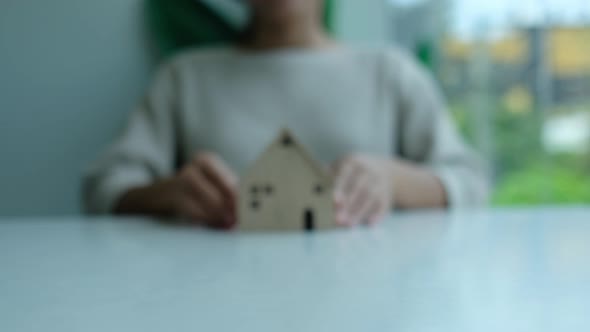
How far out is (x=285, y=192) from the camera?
663mm

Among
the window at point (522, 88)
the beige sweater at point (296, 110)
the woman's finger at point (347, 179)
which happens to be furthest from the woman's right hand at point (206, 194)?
the window at point (522, 88)

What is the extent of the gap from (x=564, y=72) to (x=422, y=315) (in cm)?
149

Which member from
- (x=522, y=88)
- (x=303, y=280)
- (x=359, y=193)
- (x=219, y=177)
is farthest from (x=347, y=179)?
(x=522, y=88)

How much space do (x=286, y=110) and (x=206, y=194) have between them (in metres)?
0.40

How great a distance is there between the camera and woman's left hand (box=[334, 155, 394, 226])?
689 millimetres

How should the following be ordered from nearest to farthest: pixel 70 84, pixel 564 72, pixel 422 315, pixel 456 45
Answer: pixel 422 315 < pixel 70 84 < pixel 456 45 < pixel 564 72

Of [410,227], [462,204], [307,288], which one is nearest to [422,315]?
[307,288]

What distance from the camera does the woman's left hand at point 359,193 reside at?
69cm

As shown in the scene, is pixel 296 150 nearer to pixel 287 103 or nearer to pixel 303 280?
pixel 303 280

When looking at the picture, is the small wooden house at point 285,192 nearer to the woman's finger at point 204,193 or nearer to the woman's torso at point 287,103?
the woman's finger at point 204,193

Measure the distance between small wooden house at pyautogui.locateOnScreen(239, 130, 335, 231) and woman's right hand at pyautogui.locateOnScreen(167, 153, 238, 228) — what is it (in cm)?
4

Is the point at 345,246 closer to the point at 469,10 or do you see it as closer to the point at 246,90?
the point at 246,90

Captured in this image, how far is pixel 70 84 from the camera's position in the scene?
131 centimetres

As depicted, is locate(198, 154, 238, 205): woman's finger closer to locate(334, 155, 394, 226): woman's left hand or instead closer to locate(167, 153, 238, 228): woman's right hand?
locate(167, 153, 238, 228): woman's right hand
